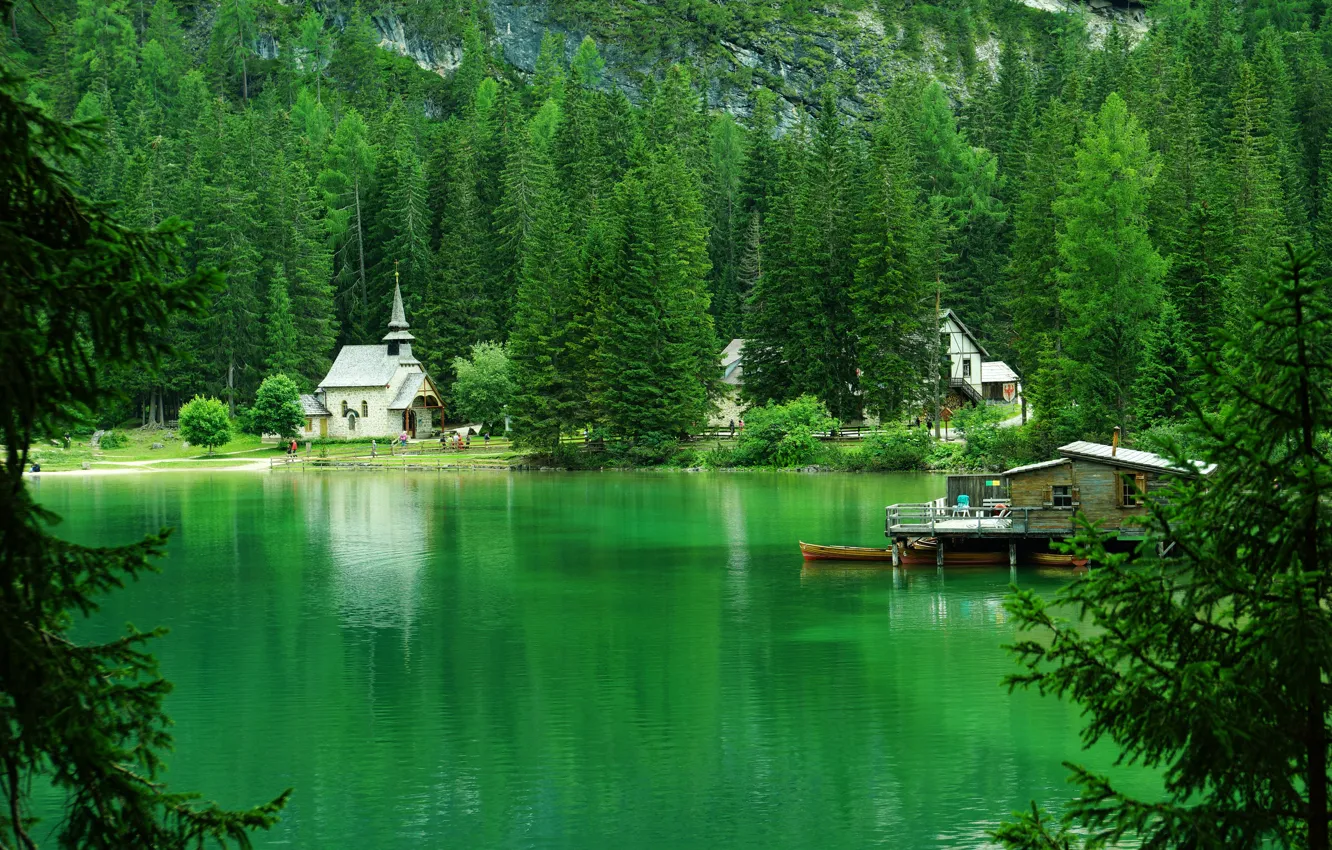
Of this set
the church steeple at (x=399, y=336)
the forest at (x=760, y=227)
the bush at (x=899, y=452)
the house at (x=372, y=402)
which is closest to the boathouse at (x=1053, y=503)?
the forest at (x=760, y=227)

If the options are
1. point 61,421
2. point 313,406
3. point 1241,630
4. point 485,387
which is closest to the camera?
point 61,421

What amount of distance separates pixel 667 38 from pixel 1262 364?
6710 inches

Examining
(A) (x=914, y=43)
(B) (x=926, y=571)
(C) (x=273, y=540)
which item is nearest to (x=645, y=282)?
(C) (x=273, y=540)

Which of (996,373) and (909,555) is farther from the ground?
(996,373)

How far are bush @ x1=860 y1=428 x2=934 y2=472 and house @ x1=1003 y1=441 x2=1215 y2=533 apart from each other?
3235 centimetres

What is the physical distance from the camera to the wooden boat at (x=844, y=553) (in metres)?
40.9

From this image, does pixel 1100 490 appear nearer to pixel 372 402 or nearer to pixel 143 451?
pixel 372 402

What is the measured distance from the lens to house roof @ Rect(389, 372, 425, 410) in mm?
93500

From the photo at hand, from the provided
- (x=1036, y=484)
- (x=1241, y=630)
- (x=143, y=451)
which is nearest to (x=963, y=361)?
(x=143, y=451)

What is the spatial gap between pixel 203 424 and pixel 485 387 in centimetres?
1672

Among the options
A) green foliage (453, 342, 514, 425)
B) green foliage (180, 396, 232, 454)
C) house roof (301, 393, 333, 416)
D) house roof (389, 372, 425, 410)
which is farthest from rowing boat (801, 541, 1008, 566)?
house roof (301, 393, 333, 416)

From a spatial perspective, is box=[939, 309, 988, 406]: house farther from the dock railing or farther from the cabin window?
the cabin window

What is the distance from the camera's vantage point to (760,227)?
10219cm

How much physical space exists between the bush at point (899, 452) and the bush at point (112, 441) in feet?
154
